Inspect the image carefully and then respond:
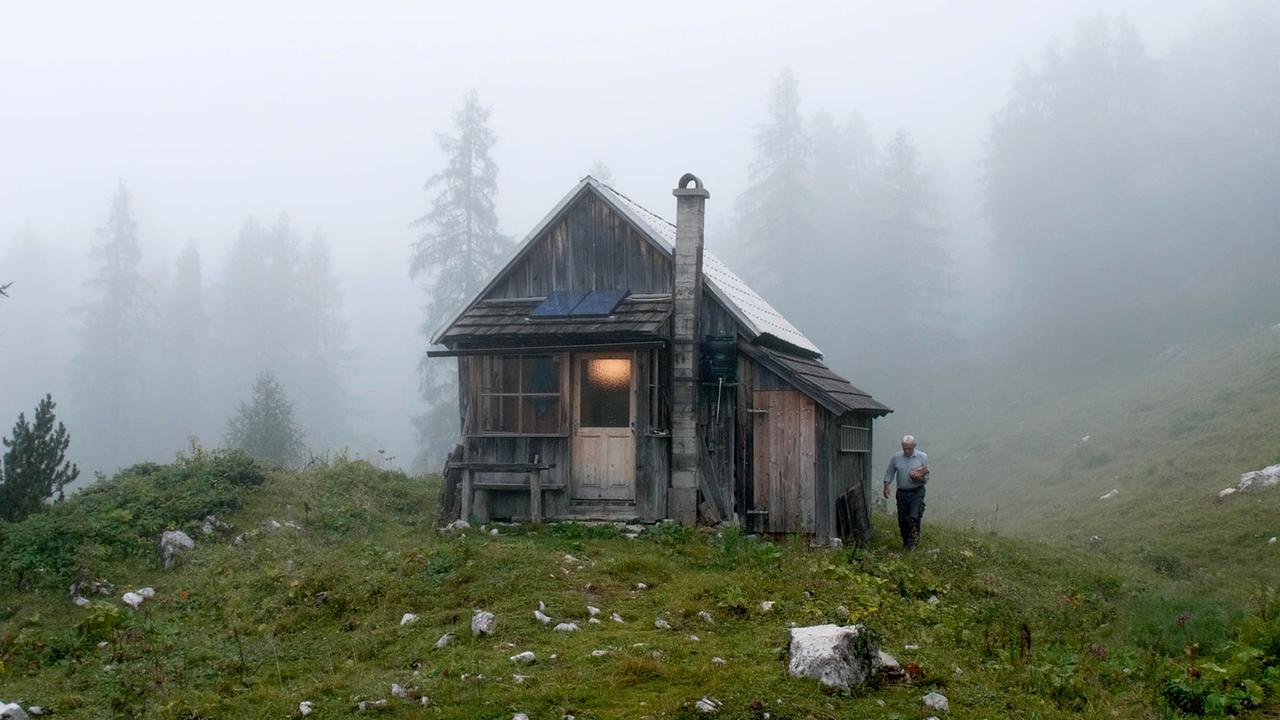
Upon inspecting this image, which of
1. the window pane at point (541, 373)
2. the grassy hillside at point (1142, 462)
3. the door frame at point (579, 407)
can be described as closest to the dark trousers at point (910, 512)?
the grassy hillside at point (1142, 462)

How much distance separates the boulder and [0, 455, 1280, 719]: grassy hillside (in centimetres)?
15

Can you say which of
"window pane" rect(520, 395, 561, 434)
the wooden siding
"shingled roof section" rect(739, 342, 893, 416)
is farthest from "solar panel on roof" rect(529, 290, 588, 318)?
"shingled roof section" rect(739, 342, 893, 416)

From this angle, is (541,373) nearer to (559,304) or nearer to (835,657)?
(559,304)

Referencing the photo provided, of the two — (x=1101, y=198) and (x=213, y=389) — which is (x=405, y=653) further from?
(x=213, y=389)

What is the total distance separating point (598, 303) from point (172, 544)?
7.29 meters

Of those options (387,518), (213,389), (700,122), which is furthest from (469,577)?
(700,122)

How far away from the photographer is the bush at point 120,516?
40.9 feet

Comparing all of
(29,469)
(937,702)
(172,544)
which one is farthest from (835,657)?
(29,469)

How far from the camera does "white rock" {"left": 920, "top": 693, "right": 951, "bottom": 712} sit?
278 inches

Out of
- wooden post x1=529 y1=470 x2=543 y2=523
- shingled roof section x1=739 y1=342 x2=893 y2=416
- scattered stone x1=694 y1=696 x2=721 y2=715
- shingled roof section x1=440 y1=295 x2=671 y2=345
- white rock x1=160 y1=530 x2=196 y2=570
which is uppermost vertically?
shingled roof section x1=440 y1=295 x2=671 y2=345

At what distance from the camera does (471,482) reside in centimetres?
1591

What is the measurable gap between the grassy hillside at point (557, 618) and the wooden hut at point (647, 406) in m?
0.94

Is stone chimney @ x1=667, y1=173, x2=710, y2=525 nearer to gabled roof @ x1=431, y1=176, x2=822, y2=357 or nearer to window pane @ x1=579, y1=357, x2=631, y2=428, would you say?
gabled roof @ x1=431, y1=176, x2=822, y2=357

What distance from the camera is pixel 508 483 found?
15828 millimetres
